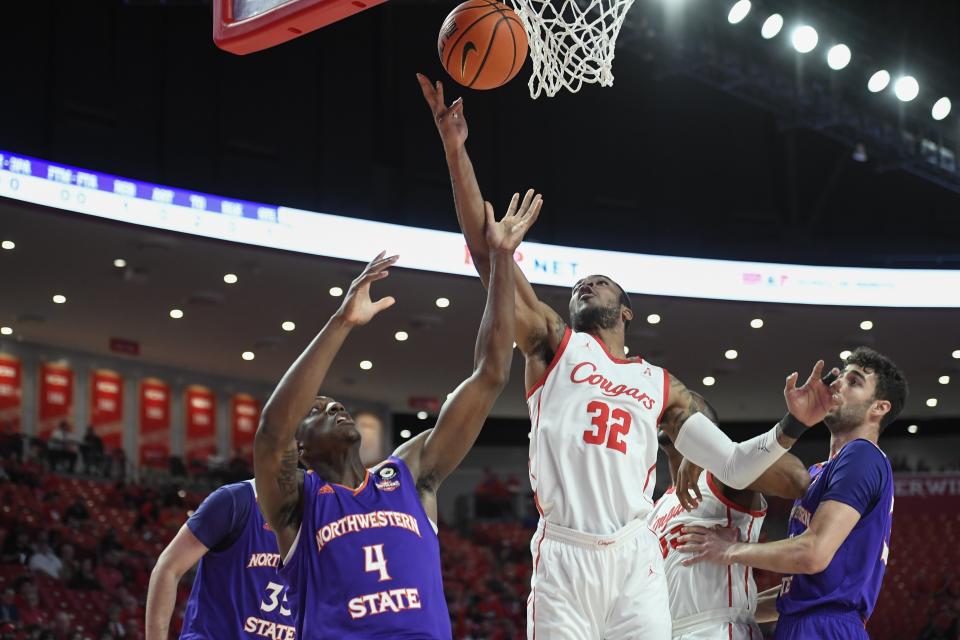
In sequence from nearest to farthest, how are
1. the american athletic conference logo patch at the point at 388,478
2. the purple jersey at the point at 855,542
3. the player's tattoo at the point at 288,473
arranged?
the player's tattoo at the point at 288,473 < the american athletic conference logo patch at the point at 388,478 < the purple jersey at the point at 855,542

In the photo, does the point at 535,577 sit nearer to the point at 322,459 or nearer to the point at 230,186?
the point at 322,459

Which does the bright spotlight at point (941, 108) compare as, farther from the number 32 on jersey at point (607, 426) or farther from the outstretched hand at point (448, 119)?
the number 32 on jersey at point (607, 426)

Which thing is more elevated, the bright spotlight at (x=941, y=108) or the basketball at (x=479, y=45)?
the bright spotlight at (x=941, y=108)

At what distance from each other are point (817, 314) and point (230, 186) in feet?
27.7

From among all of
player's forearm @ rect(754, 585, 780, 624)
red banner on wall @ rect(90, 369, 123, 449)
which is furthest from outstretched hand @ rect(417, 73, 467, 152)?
red banner on wall @ rect(90, 369, 123, 449)

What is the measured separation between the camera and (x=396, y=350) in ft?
59.2

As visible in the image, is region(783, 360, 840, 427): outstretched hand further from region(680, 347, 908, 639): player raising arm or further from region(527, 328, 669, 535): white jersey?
region(527, 328, 669, 535): white jersey

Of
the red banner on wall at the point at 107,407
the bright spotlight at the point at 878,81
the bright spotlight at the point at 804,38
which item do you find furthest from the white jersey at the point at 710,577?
the red banner on wall at the point at 107,407

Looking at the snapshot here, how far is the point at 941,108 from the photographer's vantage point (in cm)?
1315

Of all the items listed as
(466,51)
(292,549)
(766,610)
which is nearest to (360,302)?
(292,549)

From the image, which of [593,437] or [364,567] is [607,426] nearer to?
[593,437]

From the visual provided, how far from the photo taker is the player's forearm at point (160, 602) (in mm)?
4270

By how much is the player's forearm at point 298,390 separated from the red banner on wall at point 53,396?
50.4ft

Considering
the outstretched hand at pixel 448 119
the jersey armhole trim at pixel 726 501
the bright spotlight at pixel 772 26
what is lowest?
the jersey armhole trim at pixel 726 501
